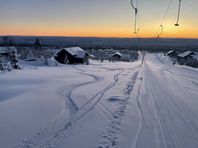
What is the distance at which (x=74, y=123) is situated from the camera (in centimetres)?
809

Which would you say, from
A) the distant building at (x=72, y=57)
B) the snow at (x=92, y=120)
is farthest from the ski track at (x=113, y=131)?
the distant building at (x=72, y=57)

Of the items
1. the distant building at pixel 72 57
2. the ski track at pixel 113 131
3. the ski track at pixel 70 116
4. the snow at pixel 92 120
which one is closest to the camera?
the ski track at pixel 70 116

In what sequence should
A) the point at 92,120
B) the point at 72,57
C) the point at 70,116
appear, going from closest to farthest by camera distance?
the point at 92,120, the point at 70,116, the point at 72,57

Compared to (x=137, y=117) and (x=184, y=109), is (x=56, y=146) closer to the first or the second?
(x=137, y=117)

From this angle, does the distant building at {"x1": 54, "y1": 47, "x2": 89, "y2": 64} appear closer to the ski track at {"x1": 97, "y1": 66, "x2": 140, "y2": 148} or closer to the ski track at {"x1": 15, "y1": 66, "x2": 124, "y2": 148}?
the ski track at {"x1": 15, "y1": 66, "x2": 124, "y2": 148}

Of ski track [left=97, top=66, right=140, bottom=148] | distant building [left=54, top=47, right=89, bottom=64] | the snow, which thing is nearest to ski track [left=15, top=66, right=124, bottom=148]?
the snow

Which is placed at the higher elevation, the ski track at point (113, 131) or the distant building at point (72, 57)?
the ski track at point (113, 131)

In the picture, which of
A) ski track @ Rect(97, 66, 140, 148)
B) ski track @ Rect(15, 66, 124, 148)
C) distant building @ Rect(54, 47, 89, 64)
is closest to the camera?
ski track @ Rect(15, 66, 124, 148)

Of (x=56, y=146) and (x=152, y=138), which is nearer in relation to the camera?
(x=56, y=146)

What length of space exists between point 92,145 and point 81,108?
359 cm

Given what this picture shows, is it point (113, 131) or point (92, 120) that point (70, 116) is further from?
point (113, 131)

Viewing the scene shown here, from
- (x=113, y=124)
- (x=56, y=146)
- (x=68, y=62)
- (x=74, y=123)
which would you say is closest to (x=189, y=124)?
(x=113, y=124)

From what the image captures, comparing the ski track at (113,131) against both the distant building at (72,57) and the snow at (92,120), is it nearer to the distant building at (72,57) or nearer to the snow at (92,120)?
the snow at (92,120)

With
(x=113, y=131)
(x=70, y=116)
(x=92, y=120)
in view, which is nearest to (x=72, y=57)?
(x=70, y=116)
